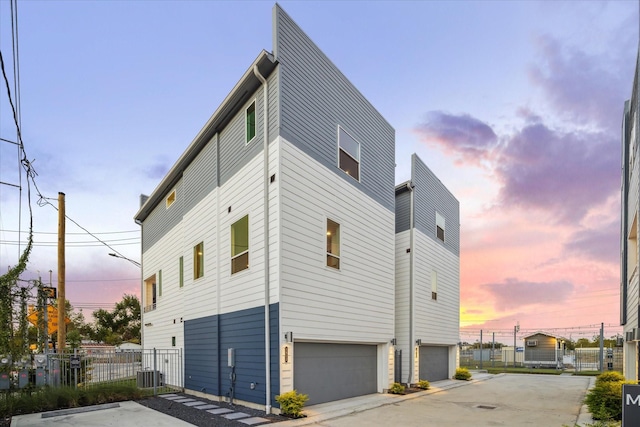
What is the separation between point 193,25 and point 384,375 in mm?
13054

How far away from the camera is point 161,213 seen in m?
18.2

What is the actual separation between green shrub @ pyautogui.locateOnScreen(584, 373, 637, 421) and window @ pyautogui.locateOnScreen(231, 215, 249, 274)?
8770 millimetres

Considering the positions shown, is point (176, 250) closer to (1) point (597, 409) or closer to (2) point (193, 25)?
(2) point (193, 25)

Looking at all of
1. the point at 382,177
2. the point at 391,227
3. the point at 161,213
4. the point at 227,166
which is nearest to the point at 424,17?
the point at 382,177

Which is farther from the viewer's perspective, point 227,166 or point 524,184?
point 524,184

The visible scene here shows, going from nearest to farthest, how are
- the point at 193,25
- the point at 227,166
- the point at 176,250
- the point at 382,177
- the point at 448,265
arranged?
the point at 227,166
the point at 193,25
the point at 382,177
the point at 176,250
the point at 448,265

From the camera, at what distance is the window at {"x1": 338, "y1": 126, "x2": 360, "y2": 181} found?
12.2 metres

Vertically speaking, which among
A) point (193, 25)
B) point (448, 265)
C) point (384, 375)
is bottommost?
point (384, 375)

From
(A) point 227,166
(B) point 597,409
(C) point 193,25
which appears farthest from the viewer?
(C) point 193,25

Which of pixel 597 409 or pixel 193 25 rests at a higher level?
pixel 193 25

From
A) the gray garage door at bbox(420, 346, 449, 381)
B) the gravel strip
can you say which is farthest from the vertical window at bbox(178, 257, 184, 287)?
the gray garage door at bbox(420, 346, 449, 381)

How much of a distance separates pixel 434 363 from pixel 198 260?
11382 millimetres

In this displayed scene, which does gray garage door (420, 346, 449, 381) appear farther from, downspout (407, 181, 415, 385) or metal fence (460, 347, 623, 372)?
metal fence (460, 347, 623, 372)

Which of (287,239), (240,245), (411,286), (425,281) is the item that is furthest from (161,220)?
(425,281)
